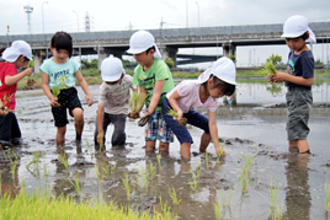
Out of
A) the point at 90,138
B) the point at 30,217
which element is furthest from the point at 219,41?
the point at 30,217

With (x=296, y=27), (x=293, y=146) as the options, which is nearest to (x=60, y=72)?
(x=296, y=27)

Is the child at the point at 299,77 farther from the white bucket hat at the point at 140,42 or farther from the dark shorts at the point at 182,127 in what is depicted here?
the white bucket hat at the point at 140,42

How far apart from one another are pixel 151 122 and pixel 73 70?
1.41 metres

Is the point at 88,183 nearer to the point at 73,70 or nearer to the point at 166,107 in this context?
the point at 166,107

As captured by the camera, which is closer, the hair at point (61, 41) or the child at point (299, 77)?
the child at point (299, 77)

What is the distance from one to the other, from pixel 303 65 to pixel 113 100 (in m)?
2.36

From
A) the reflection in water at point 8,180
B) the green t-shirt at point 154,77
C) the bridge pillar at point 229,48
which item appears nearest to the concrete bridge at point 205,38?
the bridge pillar at point 229,48

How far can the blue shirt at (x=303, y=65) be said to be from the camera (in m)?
3.69

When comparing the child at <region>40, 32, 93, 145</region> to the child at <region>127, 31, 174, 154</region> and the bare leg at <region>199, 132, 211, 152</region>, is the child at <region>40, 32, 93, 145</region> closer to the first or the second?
the child at <region>127, 31, 174, 154</region>

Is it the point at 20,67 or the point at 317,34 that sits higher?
the point at 317,34

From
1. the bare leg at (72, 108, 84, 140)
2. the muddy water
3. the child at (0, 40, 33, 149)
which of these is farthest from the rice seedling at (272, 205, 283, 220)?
the child at (0, 40, 33, 149)

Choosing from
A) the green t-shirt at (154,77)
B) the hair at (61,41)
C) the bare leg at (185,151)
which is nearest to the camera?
the bare leg at (185,151)

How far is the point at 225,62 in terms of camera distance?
3.08m

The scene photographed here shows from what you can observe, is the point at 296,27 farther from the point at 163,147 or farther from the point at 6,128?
the point at 6,128
